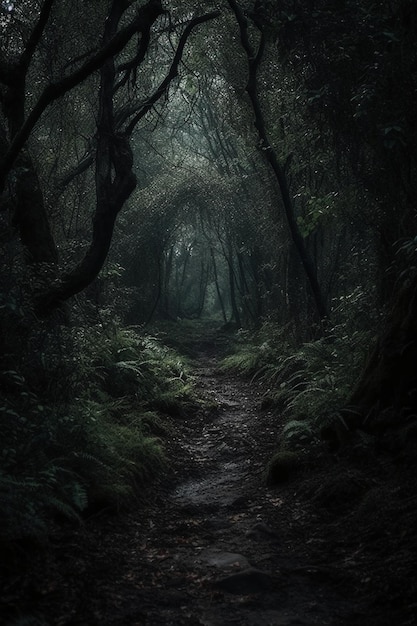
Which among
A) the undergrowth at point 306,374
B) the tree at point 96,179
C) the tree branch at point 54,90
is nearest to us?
the tree branch at point 54,90

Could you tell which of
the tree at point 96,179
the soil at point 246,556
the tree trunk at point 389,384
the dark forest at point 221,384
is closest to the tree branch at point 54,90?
the dark forest at point 221,384

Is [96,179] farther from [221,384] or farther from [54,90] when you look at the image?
[221,384]

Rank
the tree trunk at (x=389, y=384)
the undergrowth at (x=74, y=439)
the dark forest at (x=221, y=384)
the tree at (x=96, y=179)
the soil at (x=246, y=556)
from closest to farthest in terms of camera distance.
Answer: the soil at (x=246, y=556) → the dark forest at (x=221, y=384) → the undergrowth at (x=74, y=439) → the tree trunk at (x=389, y=384) → the tree at (x=96, y=179)

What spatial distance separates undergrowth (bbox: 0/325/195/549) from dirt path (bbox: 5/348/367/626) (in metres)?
0.33

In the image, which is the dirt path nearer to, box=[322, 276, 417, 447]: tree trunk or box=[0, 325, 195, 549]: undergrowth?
box=[0, 325, 195, 549]: undergrowth

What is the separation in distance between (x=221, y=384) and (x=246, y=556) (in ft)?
31.6

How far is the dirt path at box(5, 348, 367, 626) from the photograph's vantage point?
3.71 meters

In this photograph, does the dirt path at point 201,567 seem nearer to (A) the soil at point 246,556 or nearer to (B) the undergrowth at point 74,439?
(A) the soil at point 246,556

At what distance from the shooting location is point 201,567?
458 cm

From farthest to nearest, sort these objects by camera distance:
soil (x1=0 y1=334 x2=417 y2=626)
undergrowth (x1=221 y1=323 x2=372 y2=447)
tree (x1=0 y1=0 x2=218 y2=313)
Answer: tree (x1=0 y1=0 x2=218 y2=313) < undergrowth (x1=221 y1=323 x2=372 y2=447) < soil (x1=0 y1=334 x2=417 y2=626)

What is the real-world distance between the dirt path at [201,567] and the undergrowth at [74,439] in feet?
1.08

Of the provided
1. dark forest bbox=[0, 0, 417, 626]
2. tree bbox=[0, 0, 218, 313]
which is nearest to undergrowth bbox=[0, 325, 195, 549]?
dark forest bbox=[0, 0, 417, 626]

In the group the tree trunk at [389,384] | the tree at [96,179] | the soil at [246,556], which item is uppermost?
the tree at [96,179]

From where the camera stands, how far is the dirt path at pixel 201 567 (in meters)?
3.71
